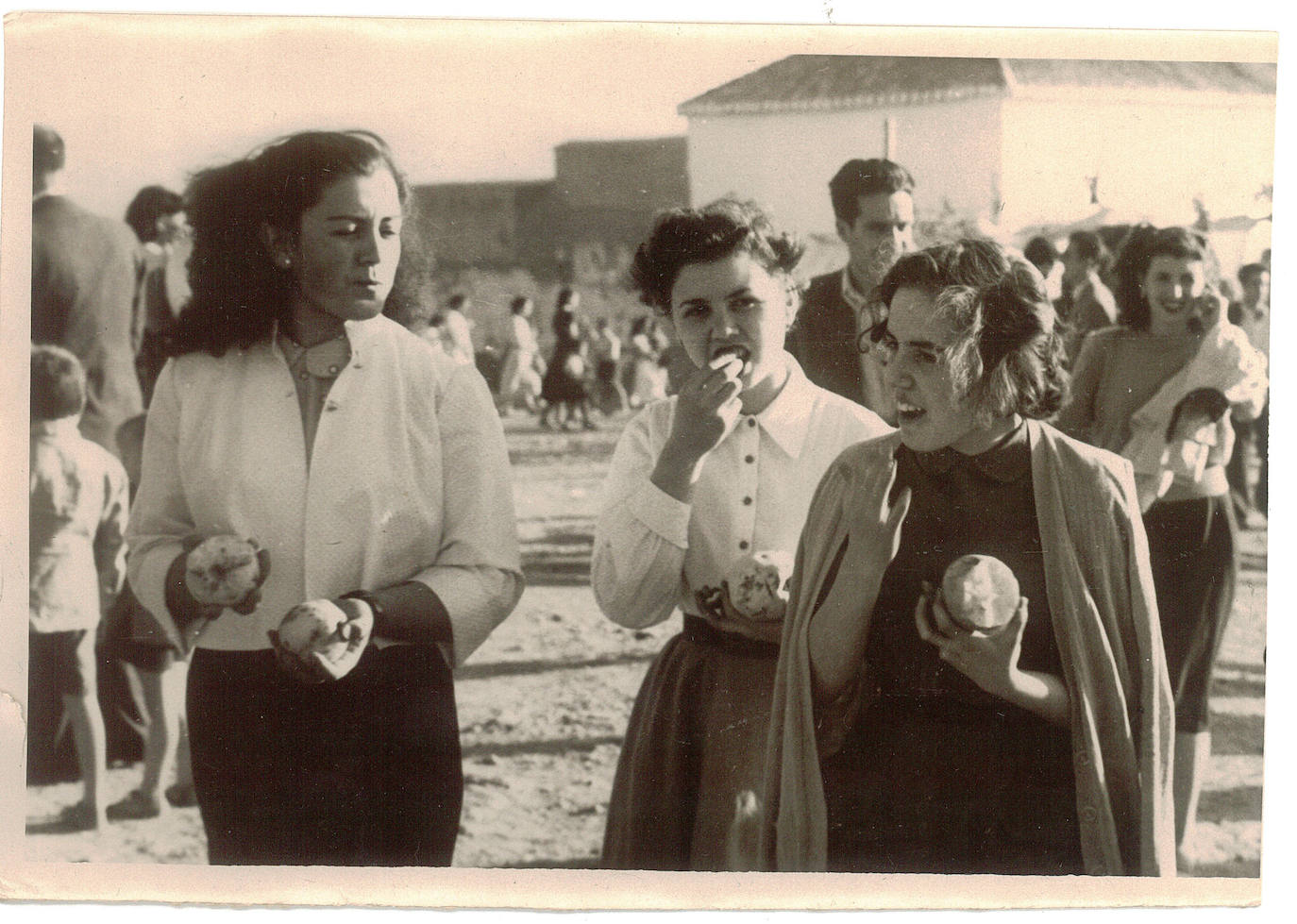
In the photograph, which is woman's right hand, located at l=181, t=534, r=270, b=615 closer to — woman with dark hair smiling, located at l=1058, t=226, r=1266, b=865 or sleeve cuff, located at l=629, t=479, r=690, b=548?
sleeve cuff, located at l=629, t=479, r=690, b=548

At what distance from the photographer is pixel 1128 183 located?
3557mm

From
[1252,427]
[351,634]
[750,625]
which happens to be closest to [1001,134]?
[1252,427]

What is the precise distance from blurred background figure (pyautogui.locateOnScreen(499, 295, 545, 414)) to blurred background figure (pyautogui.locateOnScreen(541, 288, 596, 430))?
0.12 feet

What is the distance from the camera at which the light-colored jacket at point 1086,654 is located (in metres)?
3.34

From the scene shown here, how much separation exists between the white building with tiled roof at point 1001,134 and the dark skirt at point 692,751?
43.3 inches

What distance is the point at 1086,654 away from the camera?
11.0 feet

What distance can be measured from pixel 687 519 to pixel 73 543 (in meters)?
1.57

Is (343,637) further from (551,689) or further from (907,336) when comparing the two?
(907,336)

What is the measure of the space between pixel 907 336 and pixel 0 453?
7.61 ft

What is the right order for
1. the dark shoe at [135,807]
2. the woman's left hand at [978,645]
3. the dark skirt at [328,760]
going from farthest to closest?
the dark shoe at [135,807] → the dark skirt at [328,760] → the woman's left hand at [978,645]

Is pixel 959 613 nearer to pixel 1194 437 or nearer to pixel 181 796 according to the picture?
pixel 1194 437

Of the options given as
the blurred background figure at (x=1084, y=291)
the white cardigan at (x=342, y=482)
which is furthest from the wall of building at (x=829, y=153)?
the white cardigan at (x=342, y=482)

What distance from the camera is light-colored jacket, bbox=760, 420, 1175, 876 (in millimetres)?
3338

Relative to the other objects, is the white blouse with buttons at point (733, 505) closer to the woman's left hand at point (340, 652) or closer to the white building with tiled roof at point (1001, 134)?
the white building with tiled roof at point (1001, 134)
